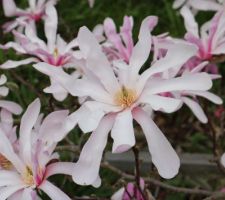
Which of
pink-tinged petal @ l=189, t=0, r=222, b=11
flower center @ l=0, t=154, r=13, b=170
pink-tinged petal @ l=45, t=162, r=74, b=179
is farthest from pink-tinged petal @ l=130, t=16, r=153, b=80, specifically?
pink-tinged petal @ l=189, t=0, r=222, b=11

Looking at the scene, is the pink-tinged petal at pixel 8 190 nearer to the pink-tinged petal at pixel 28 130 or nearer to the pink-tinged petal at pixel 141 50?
the pink-tinged petal at pixel 28 130

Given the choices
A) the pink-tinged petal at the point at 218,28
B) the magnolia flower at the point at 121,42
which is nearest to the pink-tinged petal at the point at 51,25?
the magnolia flower at the point at 121,42

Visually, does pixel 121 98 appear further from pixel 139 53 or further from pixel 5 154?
pixel 5 154

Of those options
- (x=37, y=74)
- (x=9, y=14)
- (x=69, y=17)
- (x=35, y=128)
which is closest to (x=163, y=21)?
(x=69, y=17)

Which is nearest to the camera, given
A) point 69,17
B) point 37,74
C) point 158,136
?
point 158,136

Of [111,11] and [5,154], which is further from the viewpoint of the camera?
[111,11]

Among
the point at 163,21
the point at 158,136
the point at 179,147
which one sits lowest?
the point at 179,147
